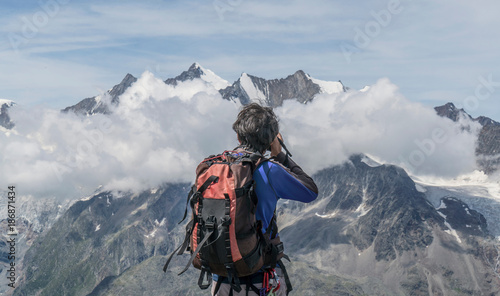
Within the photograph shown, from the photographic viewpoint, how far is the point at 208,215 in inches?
433

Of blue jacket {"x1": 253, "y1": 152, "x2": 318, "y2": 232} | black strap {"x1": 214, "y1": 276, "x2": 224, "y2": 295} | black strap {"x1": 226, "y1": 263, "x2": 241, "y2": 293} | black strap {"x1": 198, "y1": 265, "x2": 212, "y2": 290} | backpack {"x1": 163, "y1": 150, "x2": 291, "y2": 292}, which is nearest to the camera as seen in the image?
backpack {"x1": 163, "y1": 150, "x2": 291, "y2": 292}

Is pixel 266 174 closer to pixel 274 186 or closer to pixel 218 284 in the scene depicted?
pixel 274 186

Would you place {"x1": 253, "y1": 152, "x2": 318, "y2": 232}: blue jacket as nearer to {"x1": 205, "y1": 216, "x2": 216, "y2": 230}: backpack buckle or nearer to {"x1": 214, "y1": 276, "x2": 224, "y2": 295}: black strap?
{"x1": 205, "y1": 216, "x2": 216, "y2": 230}: backpack buckle

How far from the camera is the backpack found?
10.8m

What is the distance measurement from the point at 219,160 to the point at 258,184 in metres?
1.08

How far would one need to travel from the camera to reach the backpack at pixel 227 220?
35.4 ft

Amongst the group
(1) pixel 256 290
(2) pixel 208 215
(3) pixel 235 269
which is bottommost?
(1) pixel 256 290

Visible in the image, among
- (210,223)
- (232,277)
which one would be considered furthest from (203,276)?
(210,223)

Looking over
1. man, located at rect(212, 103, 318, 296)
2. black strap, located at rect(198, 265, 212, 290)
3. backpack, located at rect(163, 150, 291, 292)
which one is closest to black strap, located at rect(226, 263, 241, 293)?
backpack, located at rect(163, 150, 291, 292)

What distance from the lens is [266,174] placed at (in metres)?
11.2

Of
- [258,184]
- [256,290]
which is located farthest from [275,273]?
[258,184]

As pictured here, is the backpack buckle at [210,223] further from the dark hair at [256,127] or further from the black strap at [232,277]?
the dark hair at [256,127]

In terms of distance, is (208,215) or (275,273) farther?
(275,273)

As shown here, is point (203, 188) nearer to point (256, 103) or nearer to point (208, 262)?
point (208, 262)
